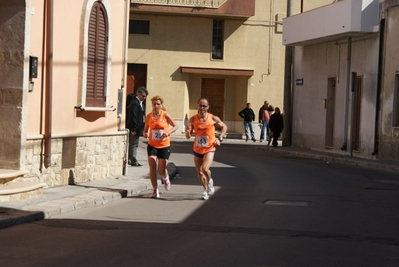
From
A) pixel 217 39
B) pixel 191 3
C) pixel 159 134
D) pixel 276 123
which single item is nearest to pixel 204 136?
pixel 159 134

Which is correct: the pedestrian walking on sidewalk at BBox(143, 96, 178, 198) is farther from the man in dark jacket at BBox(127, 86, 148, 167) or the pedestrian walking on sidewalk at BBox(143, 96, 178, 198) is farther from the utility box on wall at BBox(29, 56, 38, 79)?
the man in dark jacket at BBox(127, 86, 148, 167)

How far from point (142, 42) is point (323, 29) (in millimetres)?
14287

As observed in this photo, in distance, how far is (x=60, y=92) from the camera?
15.6 m

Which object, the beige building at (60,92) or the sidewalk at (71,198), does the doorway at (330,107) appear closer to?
the sidewalk at (71,198)

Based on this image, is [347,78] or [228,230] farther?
[347,78]

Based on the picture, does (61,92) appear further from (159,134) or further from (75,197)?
(75,197)

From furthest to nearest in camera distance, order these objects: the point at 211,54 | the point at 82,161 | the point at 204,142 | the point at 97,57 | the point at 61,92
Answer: the point at 211,54, the point at 97,57, the point at 82,161, the point at 61,92, the point at 204,142

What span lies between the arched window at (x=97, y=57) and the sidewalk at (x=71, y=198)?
5.79 feet

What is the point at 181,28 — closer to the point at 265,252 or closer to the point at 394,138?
the point at 394,138

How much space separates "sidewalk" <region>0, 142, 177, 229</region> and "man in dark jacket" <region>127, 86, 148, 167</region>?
Answer: 1.90 meters

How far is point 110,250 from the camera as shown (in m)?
9.30

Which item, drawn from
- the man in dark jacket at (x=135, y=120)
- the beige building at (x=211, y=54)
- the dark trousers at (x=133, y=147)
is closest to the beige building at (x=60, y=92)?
the man in dark jacket at (x=135, y=120)

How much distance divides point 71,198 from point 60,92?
8.66ft

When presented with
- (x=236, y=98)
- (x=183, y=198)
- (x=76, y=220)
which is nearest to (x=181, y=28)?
(x=236, y=98)
